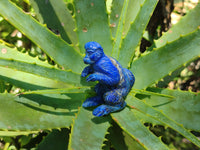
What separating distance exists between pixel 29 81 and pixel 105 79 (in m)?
0.45

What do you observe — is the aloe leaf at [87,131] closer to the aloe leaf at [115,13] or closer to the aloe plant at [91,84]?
the aloe plant at [91,84]

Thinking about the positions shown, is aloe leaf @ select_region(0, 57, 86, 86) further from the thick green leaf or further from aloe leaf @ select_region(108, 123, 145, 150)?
the thick green leaf

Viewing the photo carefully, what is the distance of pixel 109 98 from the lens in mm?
958

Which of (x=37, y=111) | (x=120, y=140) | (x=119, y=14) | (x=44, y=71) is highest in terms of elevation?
(x=119, y=14)

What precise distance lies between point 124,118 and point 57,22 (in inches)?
28.3

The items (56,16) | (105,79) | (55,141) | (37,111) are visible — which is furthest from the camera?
(56,16)

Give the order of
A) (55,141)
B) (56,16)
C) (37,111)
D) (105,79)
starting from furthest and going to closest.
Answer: (56,16) < (55,141) < (37,111) < (105,79)

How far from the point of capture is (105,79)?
888 mm

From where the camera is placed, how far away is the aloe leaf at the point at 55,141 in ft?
3.96

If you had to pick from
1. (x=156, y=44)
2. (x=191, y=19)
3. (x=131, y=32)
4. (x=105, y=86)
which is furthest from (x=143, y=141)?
(x=191, y=19)

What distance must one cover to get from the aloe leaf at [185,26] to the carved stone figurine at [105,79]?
0.46 m

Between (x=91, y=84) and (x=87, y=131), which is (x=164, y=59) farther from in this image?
(x=87, y=131)

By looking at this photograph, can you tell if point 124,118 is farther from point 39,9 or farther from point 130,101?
point 39,9

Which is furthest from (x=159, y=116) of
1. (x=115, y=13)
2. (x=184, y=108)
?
(x=115, y=13)
